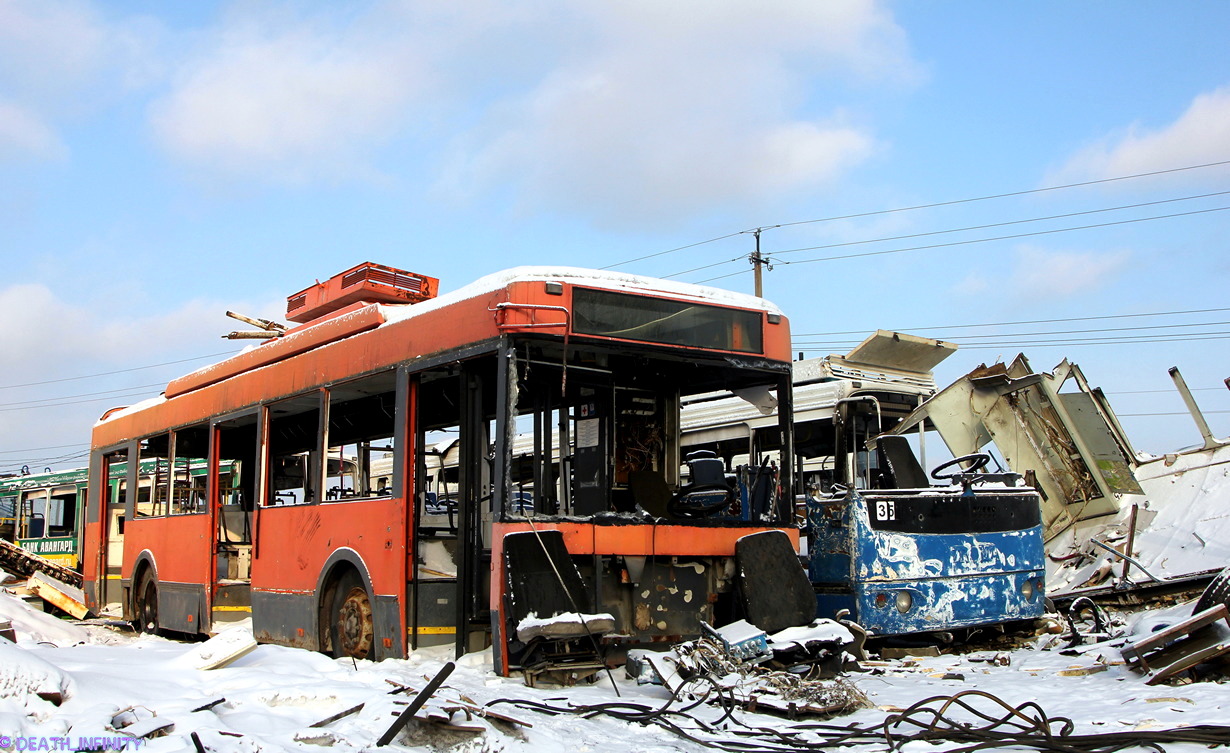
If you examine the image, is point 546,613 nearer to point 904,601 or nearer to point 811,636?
point 811,636

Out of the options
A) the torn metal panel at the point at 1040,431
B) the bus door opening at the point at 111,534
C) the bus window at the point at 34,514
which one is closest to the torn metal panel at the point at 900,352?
the torn metal panel at the point at 1040,431

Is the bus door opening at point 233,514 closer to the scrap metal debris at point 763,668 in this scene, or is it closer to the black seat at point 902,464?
the scrap metal debris at point 763,668

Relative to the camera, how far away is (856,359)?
1516cm

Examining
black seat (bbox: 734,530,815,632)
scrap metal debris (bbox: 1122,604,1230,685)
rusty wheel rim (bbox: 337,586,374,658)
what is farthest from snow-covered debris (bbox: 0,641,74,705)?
scrap metal debris (bbox: 1122,604,1230,685)

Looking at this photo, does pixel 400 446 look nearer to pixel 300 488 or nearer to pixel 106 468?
pixel 300 488

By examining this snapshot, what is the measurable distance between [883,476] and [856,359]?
220 inches

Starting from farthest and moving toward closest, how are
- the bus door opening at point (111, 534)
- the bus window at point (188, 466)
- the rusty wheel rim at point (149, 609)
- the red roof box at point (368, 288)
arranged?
1. the bus door opening at point (111, 534)
2. the rusty wheel rim at point (149, 609)
3. the bus window at point (188, 466)
4. the red roof box at point (368, 288)

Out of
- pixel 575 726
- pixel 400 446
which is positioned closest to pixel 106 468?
pixel 400 446

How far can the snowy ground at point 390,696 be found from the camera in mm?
4766

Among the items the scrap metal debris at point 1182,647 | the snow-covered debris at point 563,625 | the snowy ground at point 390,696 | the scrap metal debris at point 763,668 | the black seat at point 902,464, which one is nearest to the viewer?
the snowy ground at point 390,696

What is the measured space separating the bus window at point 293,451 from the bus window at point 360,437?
194 mm

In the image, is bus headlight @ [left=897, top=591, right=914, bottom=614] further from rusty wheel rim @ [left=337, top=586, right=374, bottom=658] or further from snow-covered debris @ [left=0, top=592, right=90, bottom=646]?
snow-covered debris @ [left=0, top=592, right=90, bottom=646]

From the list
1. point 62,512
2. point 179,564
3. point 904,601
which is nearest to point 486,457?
point 904,601

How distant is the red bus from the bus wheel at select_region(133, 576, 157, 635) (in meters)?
2.09
